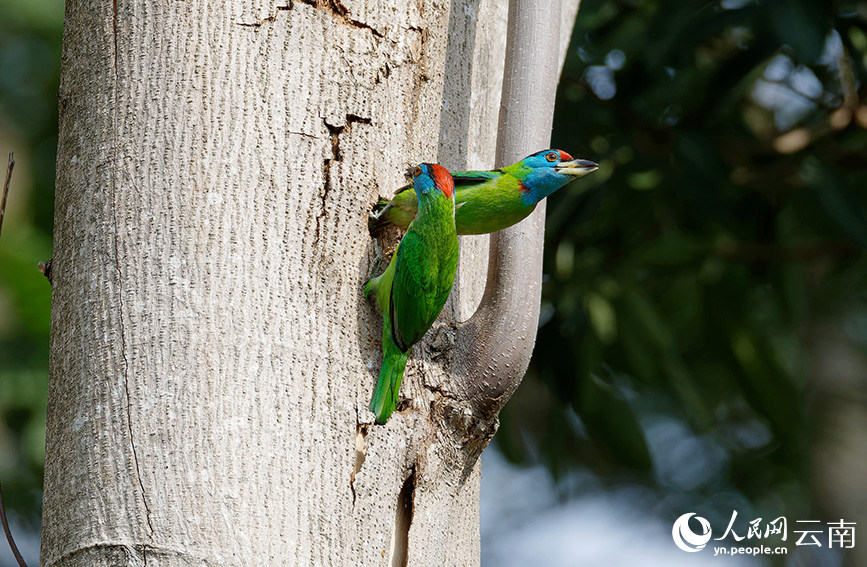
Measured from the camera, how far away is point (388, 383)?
5.45ft

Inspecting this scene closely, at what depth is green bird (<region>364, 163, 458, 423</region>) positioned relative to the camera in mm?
1686

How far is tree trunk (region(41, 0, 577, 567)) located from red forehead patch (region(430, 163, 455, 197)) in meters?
0.08

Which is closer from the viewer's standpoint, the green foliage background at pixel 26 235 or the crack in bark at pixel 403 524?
the crack in bark at pixel 403 524

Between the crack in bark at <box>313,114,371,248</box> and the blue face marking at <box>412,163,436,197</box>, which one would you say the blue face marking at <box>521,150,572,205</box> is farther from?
the crack in bark at <box>313,114,371,248</box>

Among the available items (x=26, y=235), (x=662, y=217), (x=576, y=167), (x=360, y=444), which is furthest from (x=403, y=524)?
(x=662, y=217)

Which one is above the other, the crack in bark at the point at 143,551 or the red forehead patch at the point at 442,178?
the red forehead patch at the point at 442,178

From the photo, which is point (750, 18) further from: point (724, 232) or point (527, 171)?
point (527, 171)

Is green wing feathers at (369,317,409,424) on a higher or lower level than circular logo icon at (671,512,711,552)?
higher

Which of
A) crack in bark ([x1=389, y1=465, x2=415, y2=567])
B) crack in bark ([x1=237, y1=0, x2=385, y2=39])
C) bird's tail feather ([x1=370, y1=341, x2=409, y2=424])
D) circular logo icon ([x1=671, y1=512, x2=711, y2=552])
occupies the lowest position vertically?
circular logo icon ([x1=671, y1=512, x2=711, y2=552])

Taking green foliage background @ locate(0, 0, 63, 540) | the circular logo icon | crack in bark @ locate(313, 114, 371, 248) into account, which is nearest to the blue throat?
crack in bark @ locate(313, 114, 371, 248)

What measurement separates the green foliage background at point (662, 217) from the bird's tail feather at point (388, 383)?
249 centimetres

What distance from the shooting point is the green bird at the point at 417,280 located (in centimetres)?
169

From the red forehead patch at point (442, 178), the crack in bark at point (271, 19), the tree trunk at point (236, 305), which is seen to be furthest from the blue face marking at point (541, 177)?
the crack in bark at point (271, 19)

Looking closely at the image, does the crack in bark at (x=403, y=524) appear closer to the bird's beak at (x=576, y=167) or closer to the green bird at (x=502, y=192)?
the green bird at (x=502, y=192)
